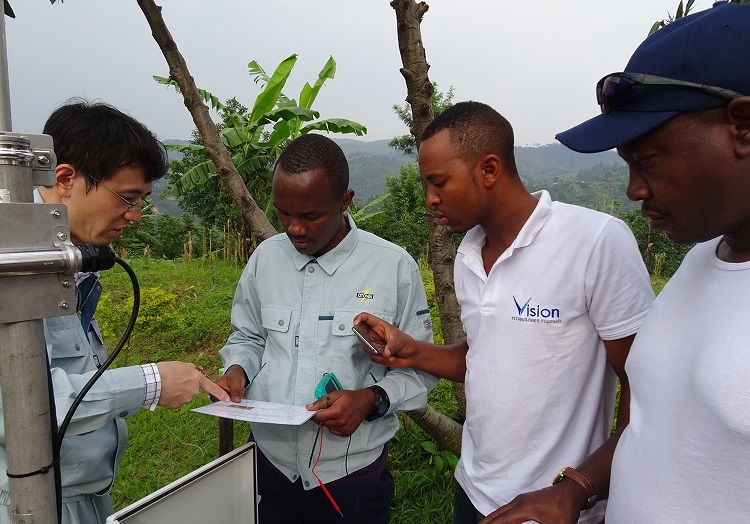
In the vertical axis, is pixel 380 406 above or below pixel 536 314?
below

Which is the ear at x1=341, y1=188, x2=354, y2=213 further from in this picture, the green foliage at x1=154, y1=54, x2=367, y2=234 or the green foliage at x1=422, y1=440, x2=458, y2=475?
the green foliage at x1=154, y1=54, x2=367, y2=234

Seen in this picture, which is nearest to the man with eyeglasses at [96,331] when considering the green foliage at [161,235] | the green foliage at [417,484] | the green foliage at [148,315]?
the green foliage at [417,484]

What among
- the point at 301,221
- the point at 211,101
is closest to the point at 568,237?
the point at 301,221

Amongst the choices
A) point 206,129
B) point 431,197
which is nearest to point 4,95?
point 431,197

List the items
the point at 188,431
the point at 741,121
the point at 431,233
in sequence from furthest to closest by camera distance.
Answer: the point at 188,431, the point at 431,233, the point at 741,121

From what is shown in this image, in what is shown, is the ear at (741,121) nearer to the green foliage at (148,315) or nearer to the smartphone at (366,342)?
the smartphone at (366,342)

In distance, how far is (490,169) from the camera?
163cm

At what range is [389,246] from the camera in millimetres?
2002

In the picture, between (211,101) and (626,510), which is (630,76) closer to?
(626,510)

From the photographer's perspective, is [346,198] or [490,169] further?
[346,198]

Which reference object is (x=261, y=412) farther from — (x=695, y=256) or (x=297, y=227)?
(x=695, y=256)

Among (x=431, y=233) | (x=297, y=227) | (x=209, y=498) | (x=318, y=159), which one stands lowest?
(x=209, y=498)

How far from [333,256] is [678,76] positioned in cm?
127

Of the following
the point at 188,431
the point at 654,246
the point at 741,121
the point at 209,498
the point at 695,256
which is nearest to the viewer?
the point at 741,121
